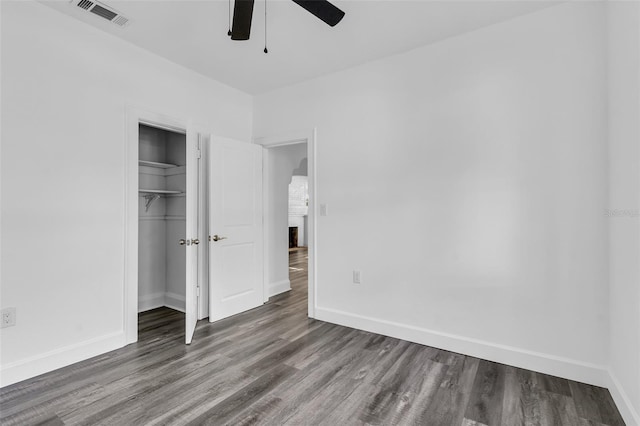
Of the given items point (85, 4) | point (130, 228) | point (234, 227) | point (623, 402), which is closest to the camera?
point (623, 402)

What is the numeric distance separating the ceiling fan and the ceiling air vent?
1.14m

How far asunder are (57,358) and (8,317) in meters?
0.46

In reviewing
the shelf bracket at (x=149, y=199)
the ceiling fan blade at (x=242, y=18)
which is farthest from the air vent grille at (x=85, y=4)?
the shelf bracket at (x=149, y=199)

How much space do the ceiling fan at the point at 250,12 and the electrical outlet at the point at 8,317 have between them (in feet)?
7.88

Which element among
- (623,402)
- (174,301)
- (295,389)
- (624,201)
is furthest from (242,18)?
(174,301)

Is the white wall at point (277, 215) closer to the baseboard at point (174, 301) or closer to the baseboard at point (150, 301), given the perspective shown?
the baseboard at point (174, 301)

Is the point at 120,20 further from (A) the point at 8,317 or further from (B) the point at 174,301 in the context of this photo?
(B) the point at 174,301

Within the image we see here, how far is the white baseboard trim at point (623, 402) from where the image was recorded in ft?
5.59

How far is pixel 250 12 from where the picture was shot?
1.89 metres

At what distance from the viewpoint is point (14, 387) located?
2172 mm

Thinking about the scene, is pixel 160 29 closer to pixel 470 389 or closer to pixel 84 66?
pixel 84 66

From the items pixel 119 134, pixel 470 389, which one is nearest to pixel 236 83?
pixel 119 134

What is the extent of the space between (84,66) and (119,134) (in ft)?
1.84

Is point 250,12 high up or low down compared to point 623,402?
up
